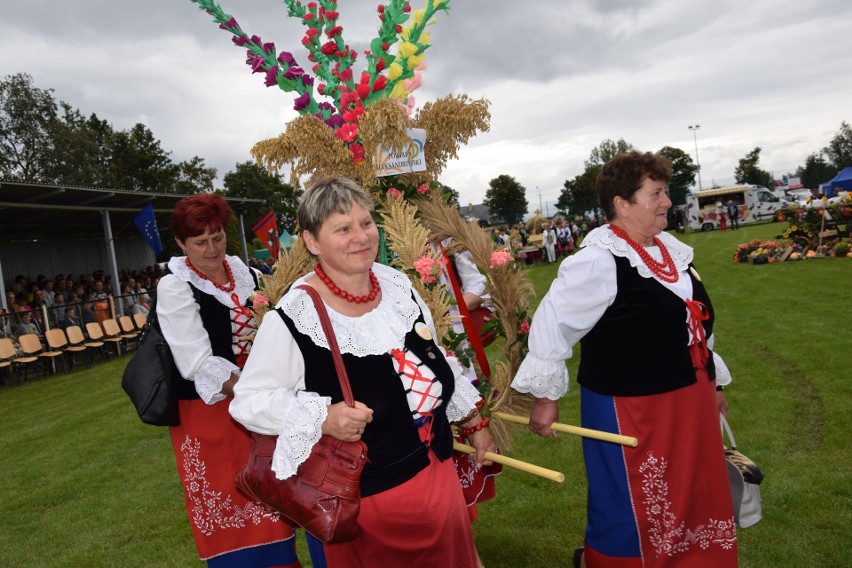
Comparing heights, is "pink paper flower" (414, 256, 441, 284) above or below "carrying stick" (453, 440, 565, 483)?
above

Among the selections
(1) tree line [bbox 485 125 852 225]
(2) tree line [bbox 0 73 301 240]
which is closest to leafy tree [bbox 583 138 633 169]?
(1) tree line [bbox 485 125 852 225]

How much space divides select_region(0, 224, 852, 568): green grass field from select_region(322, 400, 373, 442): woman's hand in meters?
1.63

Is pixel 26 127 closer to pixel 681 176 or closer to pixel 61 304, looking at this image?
pixel 61 304

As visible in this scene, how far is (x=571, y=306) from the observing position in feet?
8.80

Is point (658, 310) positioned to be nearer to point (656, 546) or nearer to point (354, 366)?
point (656, 546)

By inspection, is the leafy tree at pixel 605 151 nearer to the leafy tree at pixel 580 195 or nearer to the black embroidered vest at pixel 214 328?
the leafy tree at pixel 580 195

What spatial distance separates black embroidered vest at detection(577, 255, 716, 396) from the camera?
2682 millimetres

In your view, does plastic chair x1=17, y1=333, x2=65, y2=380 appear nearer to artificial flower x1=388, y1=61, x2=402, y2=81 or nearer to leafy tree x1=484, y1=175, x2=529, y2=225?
artificial flower x1=388, y1=61, x2=402, y2=81

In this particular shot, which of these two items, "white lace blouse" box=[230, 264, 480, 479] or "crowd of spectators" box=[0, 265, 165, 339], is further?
"crowd of spectators" box=[0, 265, 165, 339]

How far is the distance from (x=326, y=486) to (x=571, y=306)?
1.27 metres

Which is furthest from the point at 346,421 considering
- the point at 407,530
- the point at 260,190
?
the point at 260,190

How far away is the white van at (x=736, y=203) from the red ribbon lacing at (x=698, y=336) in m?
33.4

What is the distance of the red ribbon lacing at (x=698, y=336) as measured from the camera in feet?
9.07

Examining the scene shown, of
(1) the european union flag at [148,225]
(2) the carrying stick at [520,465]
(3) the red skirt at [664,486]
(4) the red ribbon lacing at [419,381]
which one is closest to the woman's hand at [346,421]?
(4) the red ribbon lacing at [419,381]
